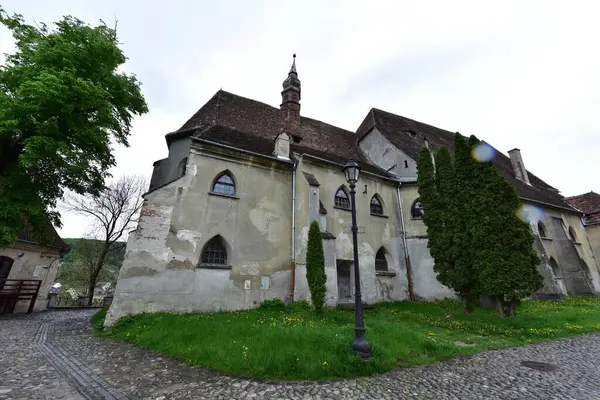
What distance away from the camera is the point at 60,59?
34.8 ft

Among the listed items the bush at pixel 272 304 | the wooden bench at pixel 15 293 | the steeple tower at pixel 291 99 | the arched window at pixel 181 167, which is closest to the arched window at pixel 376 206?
the bush at pixel 272 304

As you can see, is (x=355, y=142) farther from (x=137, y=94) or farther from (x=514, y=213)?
(x=137, y=94)

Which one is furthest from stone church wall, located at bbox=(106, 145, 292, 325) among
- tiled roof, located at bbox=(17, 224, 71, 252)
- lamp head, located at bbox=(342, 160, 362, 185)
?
tiled roof, located at bbox=(17, 224, 71, 252)

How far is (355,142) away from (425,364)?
56.5ft

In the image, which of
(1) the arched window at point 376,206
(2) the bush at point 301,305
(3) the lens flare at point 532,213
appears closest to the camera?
(2) the bush at point 301,305

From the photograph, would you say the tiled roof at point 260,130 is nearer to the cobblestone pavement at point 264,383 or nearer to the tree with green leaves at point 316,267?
the tree with green leaves at point 316,267

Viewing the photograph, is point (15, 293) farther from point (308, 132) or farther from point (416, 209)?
point (416, 209)

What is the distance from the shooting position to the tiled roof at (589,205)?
21.9 meters

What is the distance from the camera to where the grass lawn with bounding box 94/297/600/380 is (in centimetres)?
486

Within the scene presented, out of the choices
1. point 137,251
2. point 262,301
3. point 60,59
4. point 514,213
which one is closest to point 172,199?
point 137,251

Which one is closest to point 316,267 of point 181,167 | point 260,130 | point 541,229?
point 181,167

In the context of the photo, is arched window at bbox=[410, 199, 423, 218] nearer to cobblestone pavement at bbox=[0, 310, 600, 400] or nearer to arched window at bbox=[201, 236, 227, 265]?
cobblestone pavement at bbox=[0, 310, 600, 400]

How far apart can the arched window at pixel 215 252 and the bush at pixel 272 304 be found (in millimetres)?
2475

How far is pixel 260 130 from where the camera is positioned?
1631 cm
